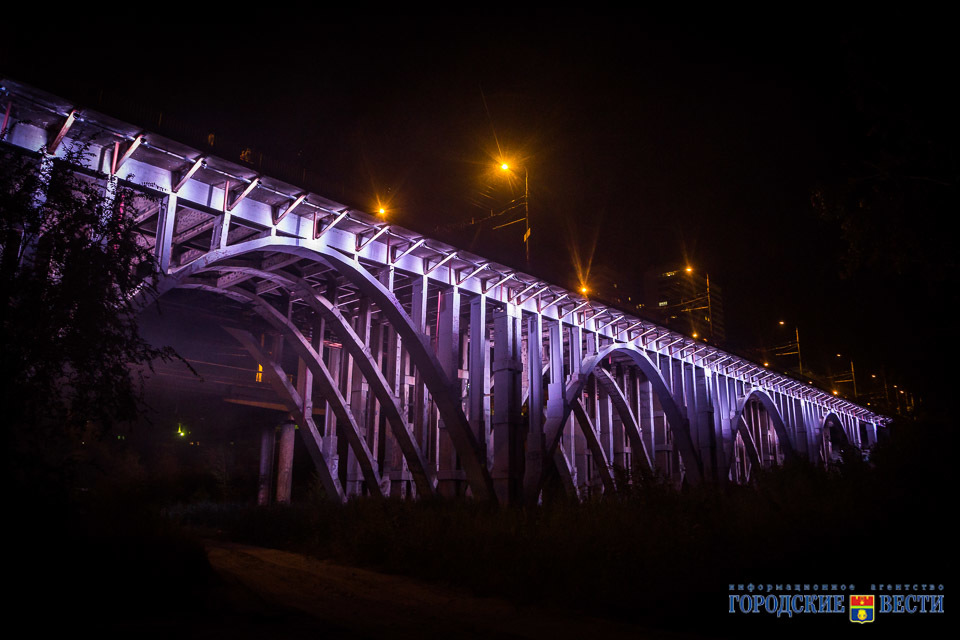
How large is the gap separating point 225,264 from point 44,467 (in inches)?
410

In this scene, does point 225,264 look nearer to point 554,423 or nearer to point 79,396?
point 79,396

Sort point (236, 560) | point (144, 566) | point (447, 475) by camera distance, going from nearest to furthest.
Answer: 1. point (144, 566)
2. point (236, 560)
3. point (447, 475)

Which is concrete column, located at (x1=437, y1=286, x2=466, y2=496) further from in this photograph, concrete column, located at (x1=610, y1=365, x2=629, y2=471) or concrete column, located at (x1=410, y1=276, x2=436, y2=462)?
concrete column, located at (x1=610, y1=365, x2=629, y2=471)

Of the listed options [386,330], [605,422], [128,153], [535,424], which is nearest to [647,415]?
[605,422]

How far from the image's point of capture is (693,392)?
112ft

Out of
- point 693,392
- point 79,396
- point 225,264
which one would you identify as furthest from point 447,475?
point 693,392

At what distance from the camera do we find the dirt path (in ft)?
25.1

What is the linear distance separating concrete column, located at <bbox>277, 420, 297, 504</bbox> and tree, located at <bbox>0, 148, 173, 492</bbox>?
69.0 feet

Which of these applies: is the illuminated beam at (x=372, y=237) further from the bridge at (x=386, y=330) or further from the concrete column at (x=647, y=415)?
the concrete column at (x=647, y=415)

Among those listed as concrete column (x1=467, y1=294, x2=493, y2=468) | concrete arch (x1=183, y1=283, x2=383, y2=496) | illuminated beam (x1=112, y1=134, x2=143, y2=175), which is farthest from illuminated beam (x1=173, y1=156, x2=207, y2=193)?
concrete column (x1=467, y1=294, x2=493, y2=468)

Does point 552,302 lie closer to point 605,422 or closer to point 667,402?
point 667,402

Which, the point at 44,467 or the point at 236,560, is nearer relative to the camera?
the point at 44,467

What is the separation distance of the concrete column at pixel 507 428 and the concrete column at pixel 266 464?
1387cm

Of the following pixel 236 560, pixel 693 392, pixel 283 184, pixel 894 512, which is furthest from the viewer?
pixel 693 392
